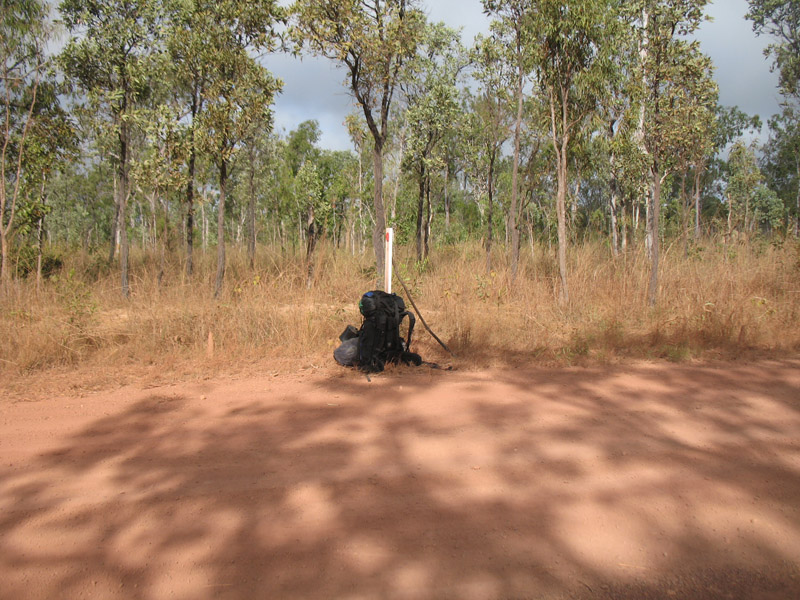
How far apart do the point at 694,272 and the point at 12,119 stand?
47.7ft

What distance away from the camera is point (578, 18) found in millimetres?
9695

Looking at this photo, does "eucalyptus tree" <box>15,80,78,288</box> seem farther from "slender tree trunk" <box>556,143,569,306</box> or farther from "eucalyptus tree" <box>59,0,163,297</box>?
"slender tree trunk" <box>556,143,569,306</box>

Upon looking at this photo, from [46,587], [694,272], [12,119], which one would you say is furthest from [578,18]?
[12,119]

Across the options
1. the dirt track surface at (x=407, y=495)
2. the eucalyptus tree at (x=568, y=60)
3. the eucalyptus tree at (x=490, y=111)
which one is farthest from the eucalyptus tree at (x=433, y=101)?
the dirt track surface at (x=407, y=495)

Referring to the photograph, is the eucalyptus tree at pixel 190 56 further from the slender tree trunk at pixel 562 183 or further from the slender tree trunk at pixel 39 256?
the slender tree trunk at pixel 562 183

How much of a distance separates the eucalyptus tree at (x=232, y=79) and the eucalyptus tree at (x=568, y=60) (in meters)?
5.28

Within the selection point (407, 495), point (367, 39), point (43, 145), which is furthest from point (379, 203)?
point (407, 495)

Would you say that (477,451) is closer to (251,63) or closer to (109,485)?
(109,485)

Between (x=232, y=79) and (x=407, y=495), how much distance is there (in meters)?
10.7

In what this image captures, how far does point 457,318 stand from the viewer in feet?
26.9

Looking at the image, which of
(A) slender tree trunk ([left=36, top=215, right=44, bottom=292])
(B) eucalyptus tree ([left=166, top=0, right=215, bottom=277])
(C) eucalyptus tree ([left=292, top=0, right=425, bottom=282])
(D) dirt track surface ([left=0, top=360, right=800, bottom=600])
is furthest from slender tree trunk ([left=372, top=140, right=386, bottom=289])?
(D) dirt track surface ([left=0, top=360, right=800, bottom=600])

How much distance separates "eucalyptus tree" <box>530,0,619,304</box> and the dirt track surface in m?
5.78

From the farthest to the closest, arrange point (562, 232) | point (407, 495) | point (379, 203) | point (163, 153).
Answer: point (163, 153), point (379, 203), point (562, 232), point (407, 495)

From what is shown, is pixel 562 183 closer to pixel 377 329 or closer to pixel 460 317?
pixel 460 317
